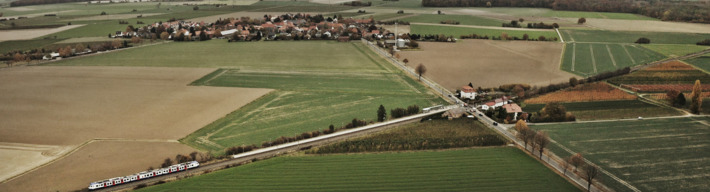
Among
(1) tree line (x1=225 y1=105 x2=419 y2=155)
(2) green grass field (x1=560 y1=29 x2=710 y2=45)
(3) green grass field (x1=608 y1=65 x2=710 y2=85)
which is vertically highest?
(2) green grass field (x1=560 y1=29 x2=710 y2=45)

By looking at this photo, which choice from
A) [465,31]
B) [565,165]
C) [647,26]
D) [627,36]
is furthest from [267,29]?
[647,26]

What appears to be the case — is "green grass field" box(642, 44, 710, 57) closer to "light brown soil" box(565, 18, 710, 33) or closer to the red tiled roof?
"light brown soil" box(565, 18, 710, 33)

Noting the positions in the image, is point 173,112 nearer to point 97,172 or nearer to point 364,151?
point 97,172

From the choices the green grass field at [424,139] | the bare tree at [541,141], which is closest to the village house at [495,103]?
the green grass field at [424,139]

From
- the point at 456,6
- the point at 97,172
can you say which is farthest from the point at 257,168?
the point at 456,6

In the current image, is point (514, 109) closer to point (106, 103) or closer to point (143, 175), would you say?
point (143, 175)

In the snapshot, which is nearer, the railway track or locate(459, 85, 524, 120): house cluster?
the railway track

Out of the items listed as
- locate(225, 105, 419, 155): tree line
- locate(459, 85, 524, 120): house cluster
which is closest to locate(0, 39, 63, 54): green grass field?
locate(225, 105, 419, 155): tree line
